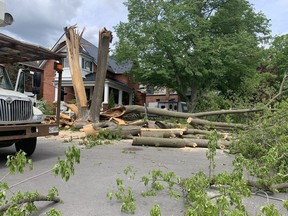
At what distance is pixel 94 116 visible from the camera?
14.0 m

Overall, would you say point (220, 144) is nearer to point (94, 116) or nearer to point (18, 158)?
point (94, 116)

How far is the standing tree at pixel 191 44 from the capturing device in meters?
22.0

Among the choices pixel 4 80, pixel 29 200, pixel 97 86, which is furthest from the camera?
pixel 97 86

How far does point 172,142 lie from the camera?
9688 millimetres

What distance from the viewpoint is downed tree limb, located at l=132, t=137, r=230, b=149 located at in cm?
970

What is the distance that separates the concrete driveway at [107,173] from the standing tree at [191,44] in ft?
44.6

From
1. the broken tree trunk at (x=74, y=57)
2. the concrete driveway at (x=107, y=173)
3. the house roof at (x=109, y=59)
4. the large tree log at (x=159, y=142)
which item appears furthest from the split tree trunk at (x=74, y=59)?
the house roof at (x=109, y=59)

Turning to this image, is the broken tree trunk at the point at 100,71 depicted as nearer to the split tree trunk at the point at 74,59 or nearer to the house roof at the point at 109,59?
the split tree trunk at the point at 74,59

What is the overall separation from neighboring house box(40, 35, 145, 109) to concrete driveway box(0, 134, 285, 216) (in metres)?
18.5

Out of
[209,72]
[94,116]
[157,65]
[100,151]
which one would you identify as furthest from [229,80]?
[100,151]

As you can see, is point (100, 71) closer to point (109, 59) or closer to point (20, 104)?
point (20, 104)

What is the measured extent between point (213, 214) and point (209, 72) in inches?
809

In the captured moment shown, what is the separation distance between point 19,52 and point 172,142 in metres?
5.34

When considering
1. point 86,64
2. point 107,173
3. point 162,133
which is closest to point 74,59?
point 162,133
